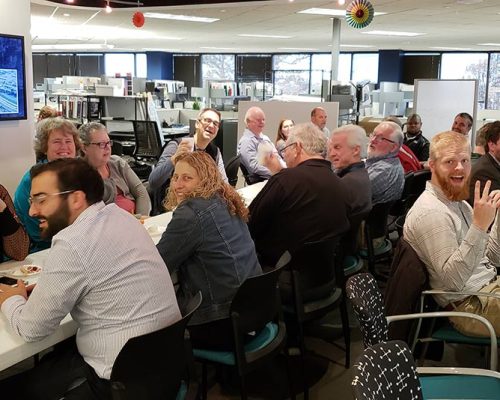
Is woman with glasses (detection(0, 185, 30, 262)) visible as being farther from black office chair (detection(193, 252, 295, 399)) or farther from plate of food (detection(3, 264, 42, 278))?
black office chair (detection(193, 252, 295, 399))

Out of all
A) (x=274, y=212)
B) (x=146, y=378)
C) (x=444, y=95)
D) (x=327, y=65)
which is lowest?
(x=146, y=378)

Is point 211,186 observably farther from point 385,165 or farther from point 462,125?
point 462,125

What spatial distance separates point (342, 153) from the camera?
3.83 meters

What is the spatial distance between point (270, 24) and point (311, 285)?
796 centimetres

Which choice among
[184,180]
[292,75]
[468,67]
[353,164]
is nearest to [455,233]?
[184,180]

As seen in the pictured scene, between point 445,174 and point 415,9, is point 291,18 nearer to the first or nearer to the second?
point 415,9

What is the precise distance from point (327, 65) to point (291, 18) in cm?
877

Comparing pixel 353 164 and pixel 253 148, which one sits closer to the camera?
pixel 353 164

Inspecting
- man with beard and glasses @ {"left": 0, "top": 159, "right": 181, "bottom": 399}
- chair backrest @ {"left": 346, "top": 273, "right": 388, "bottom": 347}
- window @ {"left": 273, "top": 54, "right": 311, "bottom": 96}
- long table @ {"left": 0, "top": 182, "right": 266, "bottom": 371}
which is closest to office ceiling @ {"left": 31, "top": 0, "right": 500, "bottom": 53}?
window @ {"left": 273, "top": 54, "right": 311, "bottom": 96}

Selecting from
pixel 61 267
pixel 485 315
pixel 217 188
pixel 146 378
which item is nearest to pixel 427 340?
pixel 485 315

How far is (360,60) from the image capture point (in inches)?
675

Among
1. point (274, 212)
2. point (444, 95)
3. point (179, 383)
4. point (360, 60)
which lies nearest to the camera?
point (179, 383)

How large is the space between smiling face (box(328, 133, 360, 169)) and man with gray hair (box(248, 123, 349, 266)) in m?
0.83

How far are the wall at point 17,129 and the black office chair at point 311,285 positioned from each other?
9.38 ft
